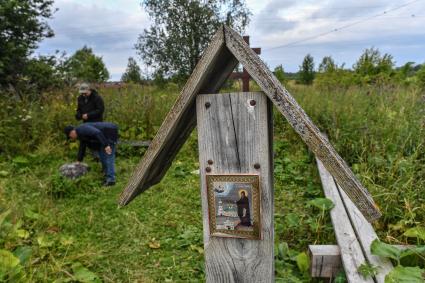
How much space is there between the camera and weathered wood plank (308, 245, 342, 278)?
264cm

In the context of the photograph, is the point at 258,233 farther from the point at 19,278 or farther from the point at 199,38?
the point at 199,38

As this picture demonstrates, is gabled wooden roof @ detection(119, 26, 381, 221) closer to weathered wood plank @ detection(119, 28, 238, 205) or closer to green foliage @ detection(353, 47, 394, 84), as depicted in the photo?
weathered wood plank @ detection(119, 28, 238, 205)

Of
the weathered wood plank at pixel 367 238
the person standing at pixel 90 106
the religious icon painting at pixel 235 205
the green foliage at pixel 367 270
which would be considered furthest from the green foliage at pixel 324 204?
the person standing at pixel 90 106

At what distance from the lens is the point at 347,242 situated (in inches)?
105

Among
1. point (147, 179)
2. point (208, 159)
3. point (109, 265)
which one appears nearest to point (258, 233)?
point (208, 159)

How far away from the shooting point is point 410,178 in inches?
140

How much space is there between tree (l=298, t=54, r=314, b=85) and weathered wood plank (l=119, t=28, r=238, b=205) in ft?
97.8

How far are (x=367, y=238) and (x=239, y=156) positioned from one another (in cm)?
184

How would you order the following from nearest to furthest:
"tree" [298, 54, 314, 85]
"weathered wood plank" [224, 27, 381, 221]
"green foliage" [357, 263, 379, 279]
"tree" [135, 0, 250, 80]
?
"weathered wood plank" [224, 27, 381, 221] < "green foliage" [357, 263, 379, 279] < "tree" [135, 0, 250, 80] < "tree" [298, 54, 314, 85]

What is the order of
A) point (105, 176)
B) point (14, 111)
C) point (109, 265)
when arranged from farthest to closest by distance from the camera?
point (14, 111) → point (105, 176) → point (109, 265)

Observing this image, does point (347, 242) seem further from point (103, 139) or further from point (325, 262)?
point (103, 139)

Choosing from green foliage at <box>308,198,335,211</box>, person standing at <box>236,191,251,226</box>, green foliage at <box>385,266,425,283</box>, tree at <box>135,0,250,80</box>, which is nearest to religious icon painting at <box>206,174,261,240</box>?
person standing at <box>236,191,251,226</box>

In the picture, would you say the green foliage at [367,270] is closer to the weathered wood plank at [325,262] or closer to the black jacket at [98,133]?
the weathered wood plank at [325,262]

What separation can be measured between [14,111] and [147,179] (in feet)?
23.2
